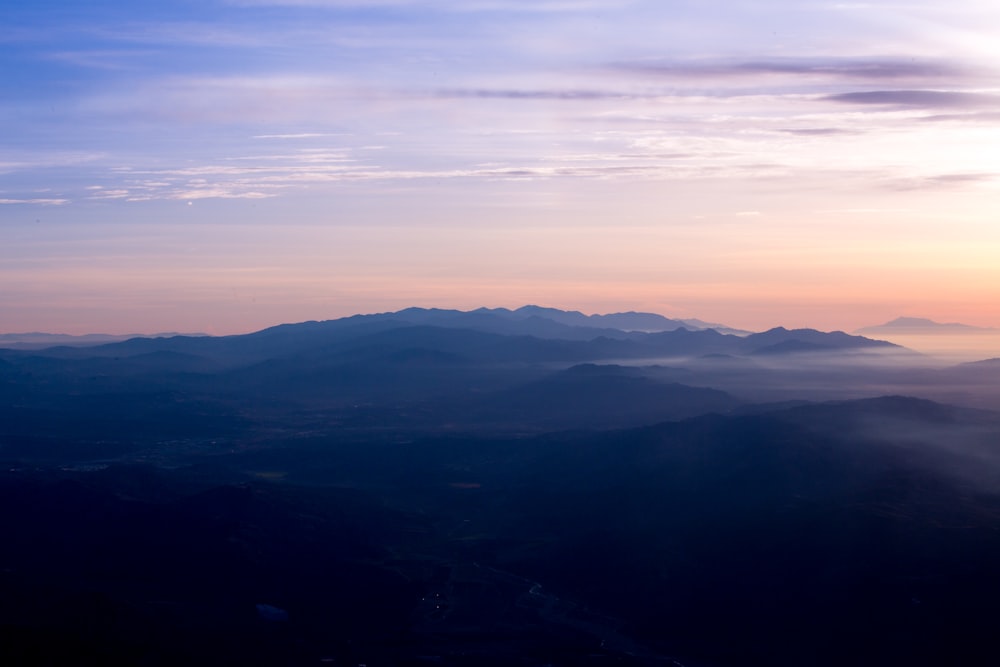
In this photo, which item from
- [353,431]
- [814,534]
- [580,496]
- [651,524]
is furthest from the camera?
[353,431]

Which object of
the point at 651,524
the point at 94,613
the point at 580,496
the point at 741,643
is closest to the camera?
the point at 94,613

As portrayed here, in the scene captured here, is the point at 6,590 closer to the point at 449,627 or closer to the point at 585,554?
the point at 449,627

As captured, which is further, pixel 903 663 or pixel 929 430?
pixel 929 430

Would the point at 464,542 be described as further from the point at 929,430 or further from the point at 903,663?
the point at 929,430

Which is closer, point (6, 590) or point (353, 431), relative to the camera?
point (6, 590)

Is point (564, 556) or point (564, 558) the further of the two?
point (564, 556)

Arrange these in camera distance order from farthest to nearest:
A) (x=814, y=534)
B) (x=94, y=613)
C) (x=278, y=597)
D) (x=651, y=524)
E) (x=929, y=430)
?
1. (x=929, y=430)
2. (x=651, y=524)
3. (x=814, y=534)
4. (x=278, y=597)
5. (x=94, y=613)

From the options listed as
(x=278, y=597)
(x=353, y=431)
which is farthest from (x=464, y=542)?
(x=353, y=431)

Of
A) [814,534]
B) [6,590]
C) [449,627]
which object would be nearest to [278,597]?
[449,627]

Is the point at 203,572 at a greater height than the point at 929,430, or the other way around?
the point at 929,430
